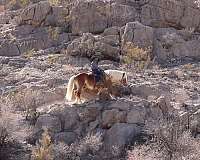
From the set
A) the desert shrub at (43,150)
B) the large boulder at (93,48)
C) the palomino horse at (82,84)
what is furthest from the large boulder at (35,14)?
the desert shrub at (43,150)

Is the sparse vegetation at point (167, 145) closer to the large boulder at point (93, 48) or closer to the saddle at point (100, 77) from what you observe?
the saddle at point (100, 77)

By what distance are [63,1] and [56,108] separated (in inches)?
443

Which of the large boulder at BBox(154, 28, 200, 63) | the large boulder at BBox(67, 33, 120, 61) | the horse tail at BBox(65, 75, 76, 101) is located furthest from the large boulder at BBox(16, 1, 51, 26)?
the horse tail at BBox(65, 75, 76, 101)

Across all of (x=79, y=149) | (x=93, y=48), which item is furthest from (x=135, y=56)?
(x=79, y=149)

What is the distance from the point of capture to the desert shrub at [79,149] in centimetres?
1452

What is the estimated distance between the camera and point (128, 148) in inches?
592

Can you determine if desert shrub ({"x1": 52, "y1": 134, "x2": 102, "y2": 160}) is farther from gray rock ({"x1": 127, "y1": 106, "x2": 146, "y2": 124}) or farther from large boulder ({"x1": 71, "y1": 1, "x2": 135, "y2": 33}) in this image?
large boulder ({"x1": 71, "y1": 1, "x2": 135, "y2": 33})

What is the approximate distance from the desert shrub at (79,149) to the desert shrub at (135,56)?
6.72m

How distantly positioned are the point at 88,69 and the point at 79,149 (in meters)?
5.73

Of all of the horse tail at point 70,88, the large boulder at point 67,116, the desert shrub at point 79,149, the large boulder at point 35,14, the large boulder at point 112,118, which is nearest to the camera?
the desert shrub at point 79,149

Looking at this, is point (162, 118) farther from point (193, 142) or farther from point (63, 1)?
point (63, 1)

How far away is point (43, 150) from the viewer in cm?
1427

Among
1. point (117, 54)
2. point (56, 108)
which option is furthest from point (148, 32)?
point (56, 108)

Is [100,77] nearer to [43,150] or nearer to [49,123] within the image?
[49,123]
